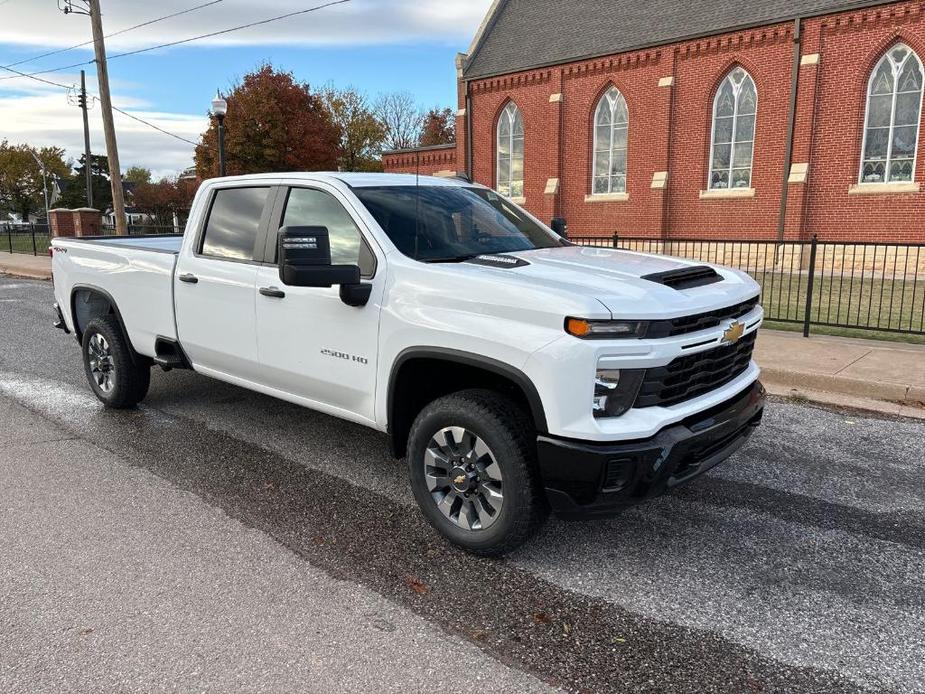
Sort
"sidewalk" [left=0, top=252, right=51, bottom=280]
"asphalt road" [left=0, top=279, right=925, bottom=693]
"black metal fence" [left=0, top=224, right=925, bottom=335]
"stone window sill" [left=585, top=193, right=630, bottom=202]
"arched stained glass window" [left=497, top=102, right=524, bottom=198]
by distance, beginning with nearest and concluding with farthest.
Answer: "asphalt road" [left=0, top=279, right=925, bottom=693]
"black metal fence" [left=0, top=224, right=925, bottom=335]
"sidewalk" [left=0, top=252, right=51, bottom=280]
"stone window sill" [left=585, top=193, right=630, bottom=202]
"arched stained glass window" [left=497, top=102, right=524, bottom=198]

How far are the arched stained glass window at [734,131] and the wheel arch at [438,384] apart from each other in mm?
20518

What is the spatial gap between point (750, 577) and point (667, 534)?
54cm

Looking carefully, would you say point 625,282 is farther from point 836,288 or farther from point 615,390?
point 836,288

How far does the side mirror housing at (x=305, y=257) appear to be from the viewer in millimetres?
3504

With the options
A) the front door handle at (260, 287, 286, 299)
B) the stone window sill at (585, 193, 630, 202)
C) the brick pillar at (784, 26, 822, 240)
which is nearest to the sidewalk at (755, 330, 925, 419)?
the front door handle at (260, 287, 286, 299)

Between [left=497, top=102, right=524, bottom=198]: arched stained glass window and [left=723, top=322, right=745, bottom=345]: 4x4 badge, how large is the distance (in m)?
24.5

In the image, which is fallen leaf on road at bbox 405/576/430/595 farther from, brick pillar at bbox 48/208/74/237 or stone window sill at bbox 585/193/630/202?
brick pillar at bbox 48/208/74/237

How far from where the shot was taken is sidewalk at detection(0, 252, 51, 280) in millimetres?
20203

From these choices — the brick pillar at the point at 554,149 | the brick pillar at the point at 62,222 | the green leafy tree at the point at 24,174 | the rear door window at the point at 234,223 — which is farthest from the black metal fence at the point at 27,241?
the green leafy tree at the point at 24,174

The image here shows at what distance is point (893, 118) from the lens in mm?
18922

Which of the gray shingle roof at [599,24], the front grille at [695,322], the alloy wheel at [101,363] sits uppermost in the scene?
the gray shingle roof at [599,24]

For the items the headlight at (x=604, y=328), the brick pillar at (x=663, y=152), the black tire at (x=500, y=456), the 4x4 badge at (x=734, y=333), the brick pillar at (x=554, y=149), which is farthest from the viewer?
the brick pillar at (x=554, y=149)

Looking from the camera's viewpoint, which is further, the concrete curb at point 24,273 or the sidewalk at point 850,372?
the concrete curb at point 24,273

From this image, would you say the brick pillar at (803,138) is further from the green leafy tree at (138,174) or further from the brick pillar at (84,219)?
the green leafy tree at (138,174)
